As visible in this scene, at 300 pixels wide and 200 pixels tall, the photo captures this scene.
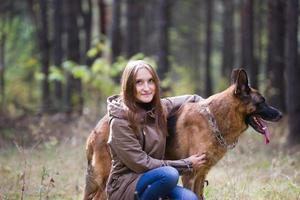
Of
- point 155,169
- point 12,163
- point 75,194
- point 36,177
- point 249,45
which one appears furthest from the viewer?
point 249,45

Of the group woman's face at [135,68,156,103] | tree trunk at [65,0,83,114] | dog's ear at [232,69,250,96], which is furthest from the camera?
tree trunk at [65,0,83,114]

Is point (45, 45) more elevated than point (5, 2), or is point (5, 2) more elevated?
point (5, 2)

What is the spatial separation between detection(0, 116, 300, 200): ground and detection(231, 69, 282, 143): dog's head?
90cm

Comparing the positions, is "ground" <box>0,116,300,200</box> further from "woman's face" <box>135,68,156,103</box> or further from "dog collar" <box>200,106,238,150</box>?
"woman's face" <box>135,68,156,103</box>

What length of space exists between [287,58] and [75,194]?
603cm

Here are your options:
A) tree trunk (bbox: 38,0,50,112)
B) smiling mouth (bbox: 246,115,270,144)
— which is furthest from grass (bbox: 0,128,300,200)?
tree trunk (bbox: 38,0,50,112)

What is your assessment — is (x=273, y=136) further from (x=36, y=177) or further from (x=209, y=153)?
(x=209, y=153)

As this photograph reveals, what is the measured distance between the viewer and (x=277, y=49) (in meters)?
16.3

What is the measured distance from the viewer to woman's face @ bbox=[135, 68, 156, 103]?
18.1ft

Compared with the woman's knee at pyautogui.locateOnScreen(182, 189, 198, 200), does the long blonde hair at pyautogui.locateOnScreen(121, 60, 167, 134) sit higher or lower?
higher

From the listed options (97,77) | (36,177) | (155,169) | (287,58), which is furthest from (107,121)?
(97,77)

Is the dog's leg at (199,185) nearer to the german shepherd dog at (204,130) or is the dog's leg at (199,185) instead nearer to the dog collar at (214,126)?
the german shepherd dog at (204,130)

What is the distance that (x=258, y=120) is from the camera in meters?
6.38

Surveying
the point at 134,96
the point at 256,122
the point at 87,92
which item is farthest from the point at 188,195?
the point at 87,92
